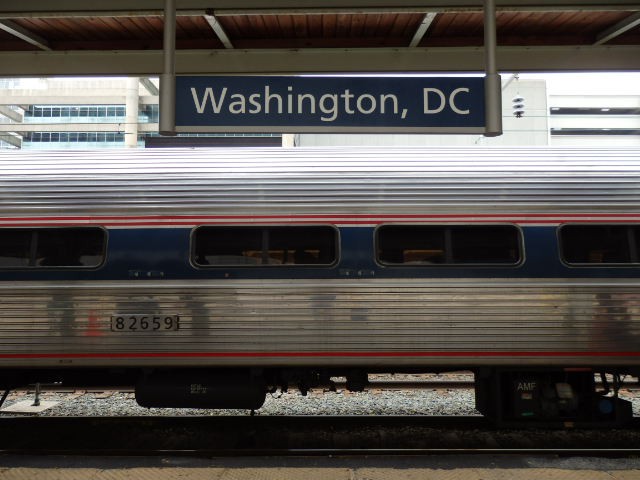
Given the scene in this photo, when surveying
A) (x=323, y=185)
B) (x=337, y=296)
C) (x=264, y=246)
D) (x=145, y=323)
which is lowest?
(x=145, y=323)

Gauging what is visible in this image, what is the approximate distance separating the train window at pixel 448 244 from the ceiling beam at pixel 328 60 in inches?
79.2

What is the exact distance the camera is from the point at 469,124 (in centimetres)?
445

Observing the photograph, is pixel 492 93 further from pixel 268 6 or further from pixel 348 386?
pixel 348 386

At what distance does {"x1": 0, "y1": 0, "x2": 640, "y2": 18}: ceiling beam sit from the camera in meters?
5.23

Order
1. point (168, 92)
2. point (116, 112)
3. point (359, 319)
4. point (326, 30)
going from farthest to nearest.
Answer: point (116, 112) → point (326, 30) → point (359, 319) → point (168, 92)

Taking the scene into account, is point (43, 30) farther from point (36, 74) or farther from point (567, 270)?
point (567, 270)

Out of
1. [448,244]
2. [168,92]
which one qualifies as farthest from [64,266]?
[448,244]

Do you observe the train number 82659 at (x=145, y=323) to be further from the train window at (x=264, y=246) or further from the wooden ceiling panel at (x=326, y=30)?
the wooden ceiling panel at (x=326, y=30)

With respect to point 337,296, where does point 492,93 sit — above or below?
above

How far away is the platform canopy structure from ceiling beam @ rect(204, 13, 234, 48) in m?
0.01

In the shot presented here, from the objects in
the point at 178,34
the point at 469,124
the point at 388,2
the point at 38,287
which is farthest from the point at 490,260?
the point at 38,287

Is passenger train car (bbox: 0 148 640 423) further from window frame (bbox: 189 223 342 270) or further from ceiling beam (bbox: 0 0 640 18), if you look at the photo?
ceiling beam (bbox: 0 0 640 18)

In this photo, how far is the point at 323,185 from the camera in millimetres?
5648

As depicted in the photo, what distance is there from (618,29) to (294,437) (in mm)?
5855
